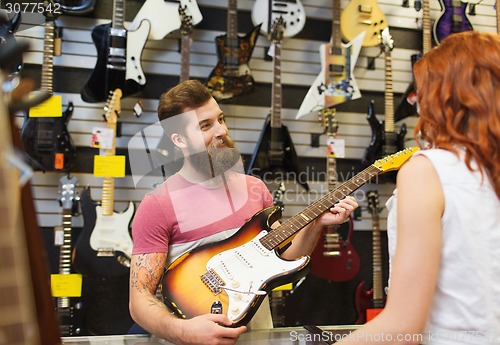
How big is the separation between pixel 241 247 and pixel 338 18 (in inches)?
102

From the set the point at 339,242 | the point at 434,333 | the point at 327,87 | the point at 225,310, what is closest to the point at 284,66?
the point at 327,87

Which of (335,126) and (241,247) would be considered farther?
(335,126)

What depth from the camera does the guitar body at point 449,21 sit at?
3.80 metres

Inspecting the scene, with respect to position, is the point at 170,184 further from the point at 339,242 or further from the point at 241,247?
the point at 339,242

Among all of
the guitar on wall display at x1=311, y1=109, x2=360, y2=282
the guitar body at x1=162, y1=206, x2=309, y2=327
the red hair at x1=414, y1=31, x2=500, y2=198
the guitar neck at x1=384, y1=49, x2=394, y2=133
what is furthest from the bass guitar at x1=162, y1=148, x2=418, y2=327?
the guitar neck at x1=384, y1=49, x2=394, y2=133

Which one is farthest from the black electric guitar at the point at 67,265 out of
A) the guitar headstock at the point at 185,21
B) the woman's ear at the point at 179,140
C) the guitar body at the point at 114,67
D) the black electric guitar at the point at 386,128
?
the black electric guitar at the point at 386,128

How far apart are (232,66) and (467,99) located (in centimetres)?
250

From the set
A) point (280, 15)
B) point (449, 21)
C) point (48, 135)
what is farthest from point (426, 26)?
point (48, 135)

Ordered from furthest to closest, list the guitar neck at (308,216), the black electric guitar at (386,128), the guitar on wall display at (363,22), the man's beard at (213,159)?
the guitar on wall display at (363,22) → the black electric guitar at (386,128) → the man's beard at (213,159) → the guitar neck at (308,216)

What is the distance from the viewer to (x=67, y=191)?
3.15 metres

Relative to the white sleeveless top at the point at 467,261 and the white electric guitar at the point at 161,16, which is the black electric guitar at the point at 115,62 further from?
the white sleeveless top at the point at 467,261

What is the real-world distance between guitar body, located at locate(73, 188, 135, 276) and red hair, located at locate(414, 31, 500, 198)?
242 centimetres

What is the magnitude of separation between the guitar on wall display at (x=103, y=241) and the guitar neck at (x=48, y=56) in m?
0.81

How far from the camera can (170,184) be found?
188 cm
